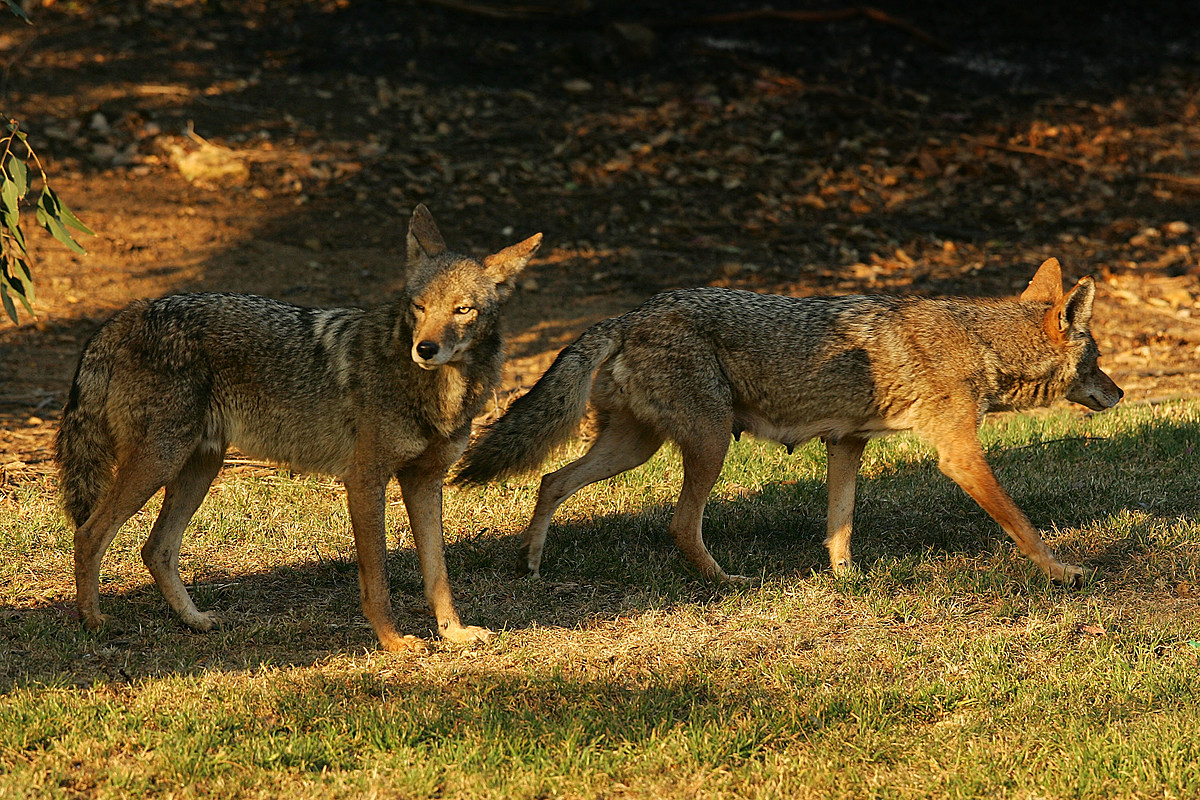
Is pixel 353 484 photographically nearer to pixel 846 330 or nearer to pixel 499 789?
pixel 499 789

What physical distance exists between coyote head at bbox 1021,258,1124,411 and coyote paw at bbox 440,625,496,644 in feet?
11.2

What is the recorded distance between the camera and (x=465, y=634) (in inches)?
215

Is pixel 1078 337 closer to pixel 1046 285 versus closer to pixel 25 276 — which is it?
pixel 1046 285

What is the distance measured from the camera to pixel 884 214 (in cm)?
1450

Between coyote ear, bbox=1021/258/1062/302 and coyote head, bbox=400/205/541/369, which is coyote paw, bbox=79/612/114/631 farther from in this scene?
coyote ear, bbox=1021/258/1062/302

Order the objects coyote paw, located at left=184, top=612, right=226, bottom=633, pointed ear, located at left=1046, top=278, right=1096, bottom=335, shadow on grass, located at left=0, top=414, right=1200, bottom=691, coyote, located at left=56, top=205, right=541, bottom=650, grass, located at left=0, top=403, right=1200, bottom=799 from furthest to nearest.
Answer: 1. pointed ear, located at left=1046, top=278, right=1096, bottom=335
2. coyote paw, located at left=184, top=612, right=226, bottom=633
3. shadow on grass, located at left=0, top=414, right=1200, bottom=691
4. coyote, located at left=56, top=205, right=541, bottom=650
5. grass, located at left=0, top=403, right=1200, bottom=799

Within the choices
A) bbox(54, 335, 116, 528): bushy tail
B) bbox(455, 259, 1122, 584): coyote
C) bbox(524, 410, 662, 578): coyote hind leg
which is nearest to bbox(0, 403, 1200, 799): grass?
bbox(524, 410, 662, 578): coyote hind leg

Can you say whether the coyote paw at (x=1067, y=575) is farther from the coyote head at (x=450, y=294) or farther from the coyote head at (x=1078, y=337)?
the coyote head at (x=450, y=294)

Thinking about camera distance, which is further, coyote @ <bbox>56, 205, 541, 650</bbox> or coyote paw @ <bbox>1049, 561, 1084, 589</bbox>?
coyote paw @ <bbox>1049, 561, 1084, 589</bbox>

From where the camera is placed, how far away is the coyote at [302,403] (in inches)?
207

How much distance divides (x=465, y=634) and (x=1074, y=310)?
364cm

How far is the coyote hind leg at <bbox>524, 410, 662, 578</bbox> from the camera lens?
6.40 metres

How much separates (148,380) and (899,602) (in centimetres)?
354

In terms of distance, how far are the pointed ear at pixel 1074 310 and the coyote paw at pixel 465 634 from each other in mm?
3434
